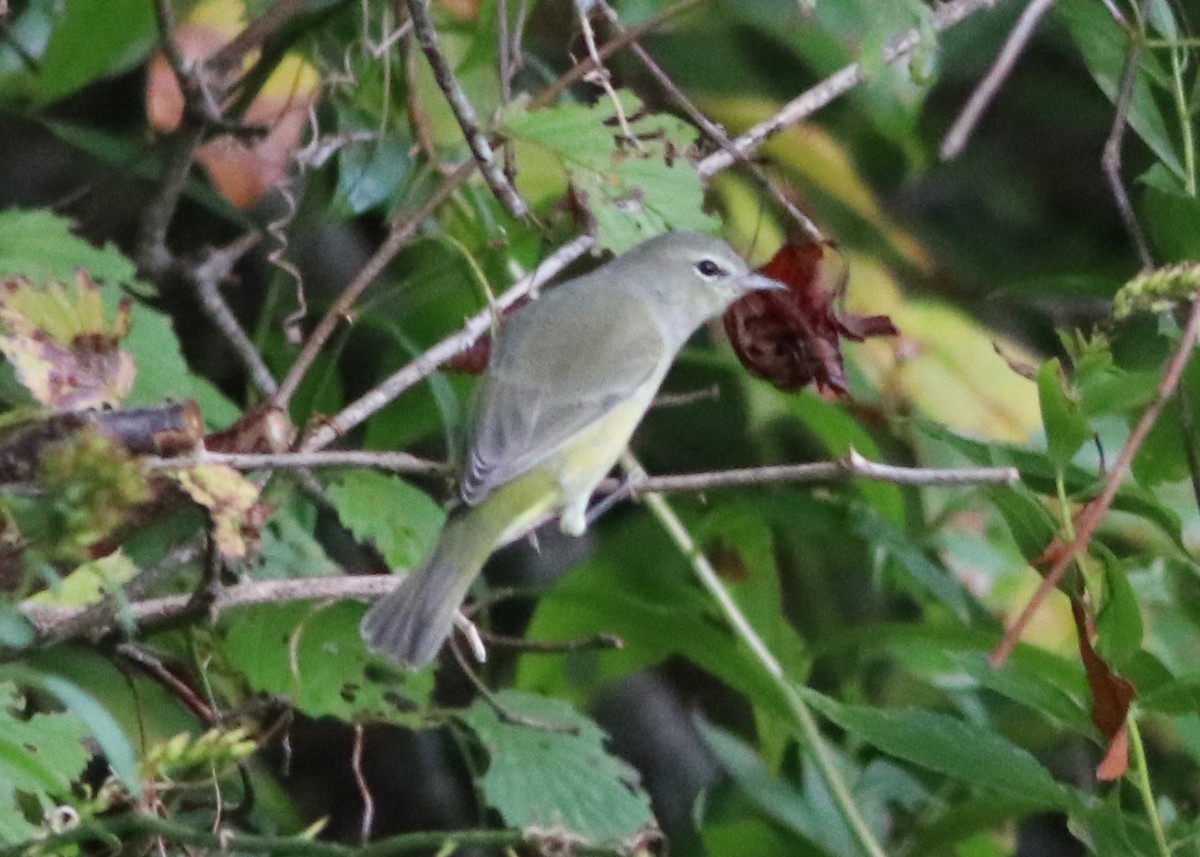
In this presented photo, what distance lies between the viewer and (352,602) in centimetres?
172

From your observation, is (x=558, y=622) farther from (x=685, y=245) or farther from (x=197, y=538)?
(x=197, y=538)

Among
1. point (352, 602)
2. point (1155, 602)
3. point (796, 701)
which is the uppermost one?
point (352, 602)

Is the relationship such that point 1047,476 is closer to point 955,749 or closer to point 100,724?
point 955,749

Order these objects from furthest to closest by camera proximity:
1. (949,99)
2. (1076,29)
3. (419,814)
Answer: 1. (949,99)
2. (419,814)
3. (1076,29)

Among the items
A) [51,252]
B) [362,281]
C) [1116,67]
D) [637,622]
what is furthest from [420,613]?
[1116,67]

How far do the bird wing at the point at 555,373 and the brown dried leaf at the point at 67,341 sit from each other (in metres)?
0.46

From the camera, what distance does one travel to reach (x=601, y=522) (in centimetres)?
274

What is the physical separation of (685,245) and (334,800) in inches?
49.7

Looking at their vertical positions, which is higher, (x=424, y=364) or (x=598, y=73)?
(x=598, y=73)

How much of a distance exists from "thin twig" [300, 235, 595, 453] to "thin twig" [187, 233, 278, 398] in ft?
0.85

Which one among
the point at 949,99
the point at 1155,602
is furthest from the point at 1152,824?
the point at 949,99

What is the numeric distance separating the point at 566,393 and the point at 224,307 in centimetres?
40

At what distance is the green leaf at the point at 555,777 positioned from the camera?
5.35ft

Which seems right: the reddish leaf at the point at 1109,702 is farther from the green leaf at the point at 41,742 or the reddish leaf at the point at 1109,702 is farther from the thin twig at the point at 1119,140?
the green leaf at the point at 41,742
